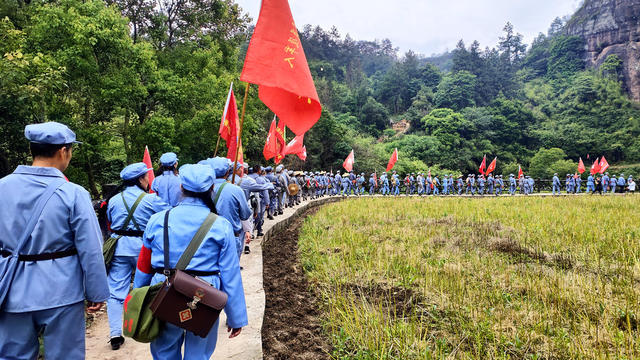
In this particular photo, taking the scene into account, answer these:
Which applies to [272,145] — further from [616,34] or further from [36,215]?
[616,34]

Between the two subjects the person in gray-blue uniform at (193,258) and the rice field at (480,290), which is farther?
the rice field at (480,290)

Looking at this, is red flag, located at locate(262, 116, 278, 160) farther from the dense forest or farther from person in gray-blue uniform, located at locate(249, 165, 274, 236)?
the dense forest

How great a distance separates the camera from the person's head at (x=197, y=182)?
7.49 feet

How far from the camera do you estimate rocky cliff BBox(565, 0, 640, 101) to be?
54.2 meters

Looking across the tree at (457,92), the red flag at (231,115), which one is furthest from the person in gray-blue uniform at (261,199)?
the tree at (457,92)

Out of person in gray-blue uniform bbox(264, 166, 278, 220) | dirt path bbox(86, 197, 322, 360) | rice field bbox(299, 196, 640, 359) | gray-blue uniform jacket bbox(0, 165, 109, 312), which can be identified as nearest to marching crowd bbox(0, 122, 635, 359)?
gray-blue uniform jacket bbox(0, 165, 109, 312)

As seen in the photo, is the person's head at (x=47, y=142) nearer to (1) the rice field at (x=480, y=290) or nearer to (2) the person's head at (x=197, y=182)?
(2) the person's head at (x=197, y=182)

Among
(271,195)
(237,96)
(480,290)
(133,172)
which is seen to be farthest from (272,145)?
(237,96)

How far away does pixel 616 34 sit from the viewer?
57.8 meters

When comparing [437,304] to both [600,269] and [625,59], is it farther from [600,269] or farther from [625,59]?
[625,59]

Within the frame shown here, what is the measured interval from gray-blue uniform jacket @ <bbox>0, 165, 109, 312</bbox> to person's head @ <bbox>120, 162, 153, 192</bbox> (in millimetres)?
1483

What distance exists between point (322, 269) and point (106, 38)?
11727mm

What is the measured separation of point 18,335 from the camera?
2008mm

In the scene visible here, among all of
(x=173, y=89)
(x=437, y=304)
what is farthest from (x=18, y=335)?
(x=173, y=89)
